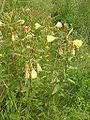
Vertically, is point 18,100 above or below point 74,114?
above

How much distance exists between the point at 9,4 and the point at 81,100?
1711 mm

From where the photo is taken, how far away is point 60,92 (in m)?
3.21

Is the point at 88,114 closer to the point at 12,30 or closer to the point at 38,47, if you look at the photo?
the point at 38,47

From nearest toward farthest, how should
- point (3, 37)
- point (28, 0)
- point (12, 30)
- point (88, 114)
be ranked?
point (12, 30), point (3, 37), point (88, 114), point (28, 0)

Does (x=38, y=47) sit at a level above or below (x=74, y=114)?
above

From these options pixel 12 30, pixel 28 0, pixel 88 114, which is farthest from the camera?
pixel 28 0

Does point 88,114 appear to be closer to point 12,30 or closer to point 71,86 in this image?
point 71,86

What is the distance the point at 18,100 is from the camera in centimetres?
313

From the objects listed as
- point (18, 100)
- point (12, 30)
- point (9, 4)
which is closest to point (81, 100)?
point (18, 100)

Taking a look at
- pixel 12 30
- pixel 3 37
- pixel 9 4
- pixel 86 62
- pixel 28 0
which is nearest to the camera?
pixel 12 30

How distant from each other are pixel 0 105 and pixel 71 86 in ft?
2.94

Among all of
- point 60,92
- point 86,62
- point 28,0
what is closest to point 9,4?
point 28,0

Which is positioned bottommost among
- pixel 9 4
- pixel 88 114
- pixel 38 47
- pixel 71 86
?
pixel 88 114

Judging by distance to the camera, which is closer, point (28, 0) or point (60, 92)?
point (60, 92)
